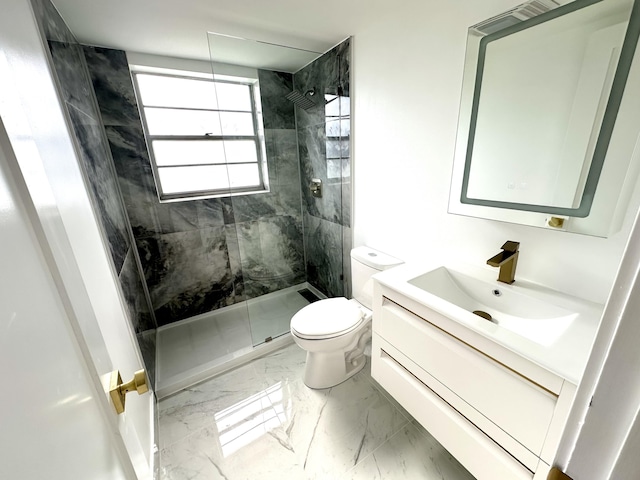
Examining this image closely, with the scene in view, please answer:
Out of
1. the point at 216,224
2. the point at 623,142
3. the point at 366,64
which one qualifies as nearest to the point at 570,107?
the point at 623,142

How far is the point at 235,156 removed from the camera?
7.62 ft

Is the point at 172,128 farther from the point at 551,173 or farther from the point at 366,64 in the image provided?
the point at 551,173

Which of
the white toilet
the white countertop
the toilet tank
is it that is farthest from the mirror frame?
the white toilet

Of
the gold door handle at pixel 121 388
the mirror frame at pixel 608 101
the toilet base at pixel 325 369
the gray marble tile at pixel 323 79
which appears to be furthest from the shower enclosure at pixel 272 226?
the gold door handle at pixel 121 388

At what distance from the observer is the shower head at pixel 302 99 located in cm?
221

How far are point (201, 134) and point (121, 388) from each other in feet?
7.22

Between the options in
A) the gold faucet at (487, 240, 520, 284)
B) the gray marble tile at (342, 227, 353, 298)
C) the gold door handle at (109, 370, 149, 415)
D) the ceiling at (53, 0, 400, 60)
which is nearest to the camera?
the gold door handle at (109, 370, 149, 415)

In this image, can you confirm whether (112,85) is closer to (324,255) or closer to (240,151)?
(240,151)

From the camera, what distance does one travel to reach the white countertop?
0.74 m

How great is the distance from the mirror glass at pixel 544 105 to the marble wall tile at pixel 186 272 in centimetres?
207

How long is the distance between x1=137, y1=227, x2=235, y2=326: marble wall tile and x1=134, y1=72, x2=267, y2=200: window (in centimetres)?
38

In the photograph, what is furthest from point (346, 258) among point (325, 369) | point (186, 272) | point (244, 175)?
point (186, 272)

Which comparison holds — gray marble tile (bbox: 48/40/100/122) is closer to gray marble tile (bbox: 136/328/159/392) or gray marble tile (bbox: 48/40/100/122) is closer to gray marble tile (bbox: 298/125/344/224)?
gray marble tile (bbox: 136/328/159/392)

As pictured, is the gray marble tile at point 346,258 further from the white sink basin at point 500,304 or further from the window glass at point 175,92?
the window glass at point 175,92
